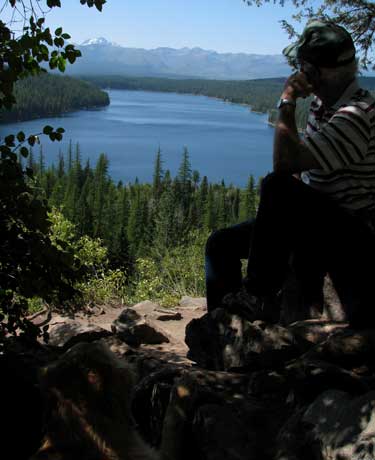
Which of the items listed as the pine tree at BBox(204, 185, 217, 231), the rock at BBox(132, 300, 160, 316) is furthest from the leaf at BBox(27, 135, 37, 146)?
the pine tree at BBox(204, 185, 217, 231)

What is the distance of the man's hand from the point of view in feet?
7.97

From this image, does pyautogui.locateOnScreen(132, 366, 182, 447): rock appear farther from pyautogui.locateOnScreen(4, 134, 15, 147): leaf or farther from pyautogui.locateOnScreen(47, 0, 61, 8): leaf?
pyautogui.locateOnScreen(47, 0, 61, 8): leaf

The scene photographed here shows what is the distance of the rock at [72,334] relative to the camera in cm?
347

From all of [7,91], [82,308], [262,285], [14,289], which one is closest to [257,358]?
[262,285]

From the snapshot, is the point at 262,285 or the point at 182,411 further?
the point at 262,285

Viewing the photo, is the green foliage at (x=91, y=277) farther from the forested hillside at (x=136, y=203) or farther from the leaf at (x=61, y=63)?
the forested hillside at (x=136, y=203)

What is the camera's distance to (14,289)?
2232 millimetres

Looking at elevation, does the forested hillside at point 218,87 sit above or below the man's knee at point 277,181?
above

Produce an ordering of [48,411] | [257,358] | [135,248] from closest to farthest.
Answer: [48,411] → [257,358] → [135,248]

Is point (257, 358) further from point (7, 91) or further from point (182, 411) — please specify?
point (7, 91)

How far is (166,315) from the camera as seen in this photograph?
479 cm

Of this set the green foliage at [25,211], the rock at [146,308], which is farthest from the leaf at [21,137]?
the rock at [146,308]

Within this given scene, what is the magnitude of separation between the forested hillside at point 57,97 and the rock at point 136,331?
89.9m

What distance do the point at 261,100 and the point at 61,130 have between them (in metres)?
137
